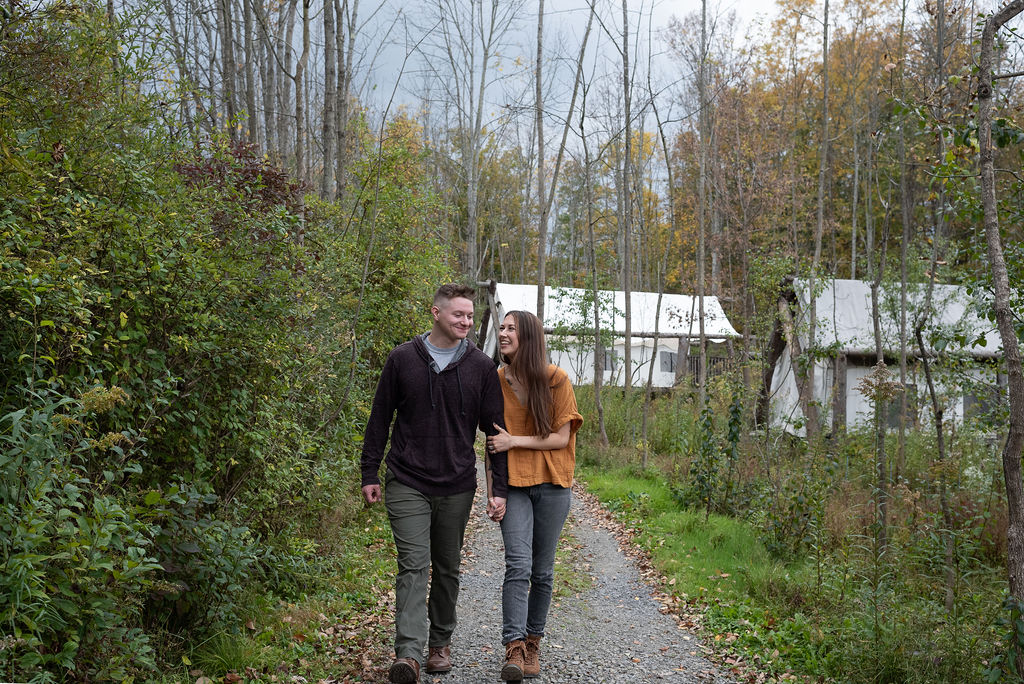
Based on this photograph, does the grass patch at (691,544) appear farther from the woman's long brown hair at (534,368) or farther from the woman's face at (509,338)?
the woman's face at (509,338)

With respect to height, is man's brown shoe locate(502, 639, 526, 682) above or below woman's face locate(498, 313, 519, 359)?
below

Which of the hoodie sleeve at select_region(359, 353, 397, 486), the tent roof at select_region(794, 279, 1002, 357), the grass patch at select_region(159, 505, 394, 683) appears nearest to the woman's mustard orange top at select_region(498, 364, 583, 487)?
the hoodie sleeve at select_region(359, 353, 397, 486)

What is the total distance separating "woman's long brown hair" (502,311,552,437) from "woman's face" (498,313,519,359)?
2cm

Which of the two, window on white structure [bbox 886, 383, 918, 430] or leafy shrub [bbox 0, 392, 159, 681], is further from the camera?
window on white structure [bbox 886, 383, 918, 430]

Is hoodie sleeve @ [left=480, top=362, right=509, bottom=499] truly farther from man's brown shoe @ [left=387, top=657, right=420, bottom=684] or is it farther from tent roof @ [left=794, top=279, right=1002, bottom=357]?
tent roof @ [left=794, top=279, right=1002, bottom=357]

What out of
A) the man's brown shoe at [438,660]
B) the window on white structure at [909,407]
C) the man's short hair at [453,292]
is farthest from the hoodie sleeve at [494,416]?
the window on white structure at [909,407]

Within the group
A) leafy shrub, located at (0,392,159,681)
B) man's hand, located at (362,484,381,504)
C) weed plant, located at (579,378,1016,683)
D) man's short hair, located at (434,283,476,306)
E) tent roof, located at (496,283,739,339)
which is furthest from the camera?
tent roof, located at (496,283,739,339)

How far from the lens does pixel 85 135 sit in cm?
468

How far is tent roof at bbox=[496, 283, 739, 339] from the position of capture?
2098 centimetres

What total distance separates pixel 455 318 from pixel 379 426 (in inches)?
28.4

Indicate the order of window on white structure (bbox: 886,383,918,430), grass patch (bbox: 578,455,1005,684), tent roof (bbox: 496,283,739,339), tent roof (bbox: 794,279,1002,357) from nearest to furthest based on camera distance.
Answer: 1. grass patch (bbox: 578,455,1005,684)
2. window on white structure (bbox: 886,383,918,430)
3. tent roof (bbox: 794,279,1002,357)
4. tent roof (bbox: 496,283,739,339)

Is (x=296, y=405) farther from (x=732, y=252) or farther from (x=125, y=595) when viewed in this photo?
(x=732, y=252)

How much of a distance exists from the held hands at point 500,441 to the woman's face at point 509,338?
438 millimetres

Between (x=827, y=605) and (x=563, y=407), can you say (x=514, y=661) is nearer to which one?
(x=563, y=407)
